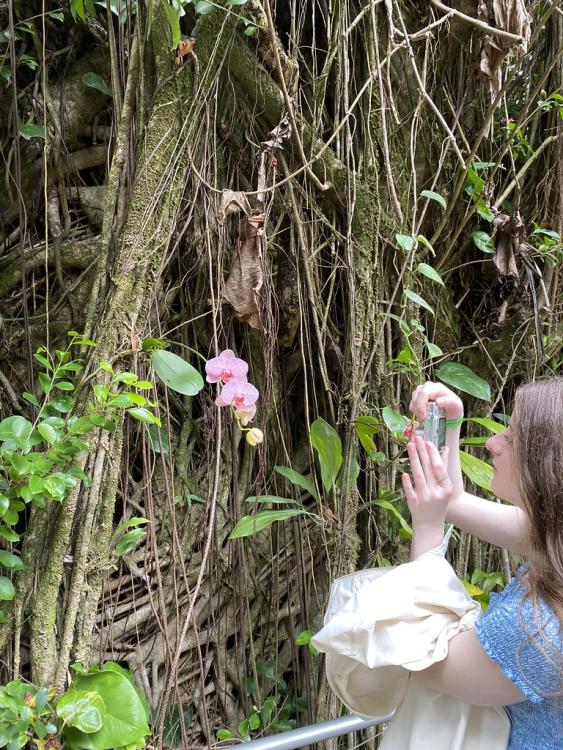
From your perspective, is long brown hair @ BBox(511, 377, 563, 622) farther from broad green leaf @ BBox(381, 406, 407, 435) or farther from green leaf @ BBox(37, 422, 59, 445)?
green leaf @ BBox(37, 422, 59, 445)

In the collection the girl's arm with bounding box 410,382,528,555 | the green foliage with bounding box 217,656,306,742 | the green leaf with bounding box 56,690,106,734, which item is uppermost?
the girl's arm with bounding box 410,382,528,555

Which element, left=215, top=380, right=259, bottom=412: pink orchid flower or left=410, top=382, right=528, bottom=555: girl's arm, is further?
left=215, top=380, right=259, bottom=412: pink orchid flower

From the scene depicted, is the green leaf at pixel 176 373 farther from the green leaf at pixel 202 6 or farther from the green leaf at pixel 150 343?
the green leaf at pixel 202 6

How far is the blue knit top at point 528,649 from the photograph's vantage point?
633mm

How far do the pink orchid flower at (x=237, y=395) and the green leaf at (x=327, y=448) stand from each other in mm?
211

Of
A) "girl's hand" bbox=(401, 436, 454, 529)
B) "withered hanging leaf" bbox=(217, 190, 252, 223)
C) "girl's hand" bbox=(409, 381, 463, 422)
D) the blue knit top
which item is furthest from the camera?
"withered hanging leaf" bbox=(217, 190, 252, 223)

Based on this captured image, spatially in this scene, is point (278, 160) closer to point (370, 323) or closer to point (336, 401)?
point (370, 323)

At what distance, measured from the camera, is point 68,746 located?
3.02 feet

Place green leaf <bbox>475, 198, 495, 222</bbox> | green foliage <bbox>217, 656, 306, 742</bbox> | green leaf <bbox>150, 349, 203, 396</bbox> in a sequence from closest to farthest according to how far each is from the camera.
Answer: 1. green leaf <bbox>150, 349, 203, 396</bbox>
2. green foliage <bbox>217, 656, 306, 742</bbox>
3. green leaf <bbox>475, 198, 495, 222</bbox>

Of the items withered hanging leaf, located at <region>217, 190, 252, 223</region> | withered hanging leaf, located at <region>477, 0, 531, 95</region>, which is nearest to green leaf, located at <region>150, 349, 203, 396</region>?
withered hanging leaf, located at <region>217, 190, 252, 223</region>

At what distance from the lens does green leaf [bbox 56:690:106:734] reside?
91cm

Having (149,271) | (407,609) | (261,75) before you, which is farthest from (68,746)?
(261,75)

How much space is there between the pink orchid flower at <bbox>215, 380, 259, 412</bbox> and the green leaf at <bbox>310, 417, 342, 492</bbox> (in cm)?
21

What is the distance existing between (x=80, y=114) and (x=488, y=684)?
4.73ft
